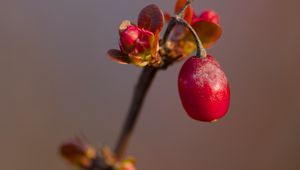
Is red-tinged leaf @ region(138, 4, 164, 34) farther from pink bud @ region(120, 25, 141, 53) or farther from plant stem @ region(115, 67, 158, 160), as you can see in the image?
plant stem @ region(115, 67, 158, 160)

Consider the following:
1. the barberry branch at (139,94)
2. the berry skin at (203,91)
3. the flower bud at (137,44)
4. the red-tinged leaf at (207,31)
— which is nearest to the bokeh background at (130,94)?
the barberry branch at (139,94)

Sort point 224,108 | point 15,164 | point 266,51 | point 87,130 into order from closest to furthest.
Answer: point 224,108
point 15,164
point 87,130
point 266,51

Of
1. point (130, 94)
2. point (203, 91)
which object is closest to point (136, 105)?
point (203, 91)

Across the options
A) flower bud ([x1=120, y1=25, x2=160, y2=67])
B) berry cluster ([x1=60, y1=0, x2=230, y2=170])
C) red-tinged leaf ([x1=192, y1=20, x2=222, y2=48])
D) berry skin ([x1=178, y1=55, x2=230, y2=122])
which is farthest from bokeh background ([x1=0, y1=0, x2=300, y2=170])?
berry skin ([x1=178, y1=55, x2=230, y2=122])

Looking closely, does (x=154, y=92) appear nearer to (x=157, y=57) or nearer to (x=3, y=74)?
(x=3, y=74)

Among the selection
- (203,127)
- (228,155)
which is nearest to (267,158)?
(228,155)
